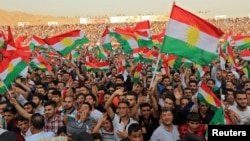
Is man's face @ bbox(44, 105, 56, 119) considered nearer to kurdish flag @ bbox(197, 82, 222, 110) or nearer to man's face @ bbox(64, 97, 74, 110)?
man's face @ bbox(64, 97, 74, 110)

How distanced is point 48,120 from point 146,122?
1.34 metres

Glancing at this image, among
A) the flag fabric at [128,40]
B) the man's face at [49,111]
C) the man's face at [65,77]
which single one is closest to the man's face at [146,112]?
the man's face at [49,111]

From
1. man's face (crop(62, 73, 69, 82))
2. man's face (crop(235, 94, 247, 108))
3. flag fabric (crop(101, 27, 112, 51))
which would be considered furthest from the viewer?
flag fabric (crop(101, 27, 112, 51))

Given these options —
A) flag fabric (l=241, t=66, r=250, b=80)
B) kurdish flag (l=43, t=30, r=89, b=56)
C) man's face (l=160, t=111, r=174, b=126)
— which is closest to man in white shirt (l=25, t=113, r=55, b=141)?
man's face (l=160, t=111, r=174, b=126)

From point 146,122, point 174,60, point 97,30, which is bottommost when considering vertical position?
point 146,122

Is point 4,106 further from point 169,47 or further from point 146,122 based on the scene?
point 169,47

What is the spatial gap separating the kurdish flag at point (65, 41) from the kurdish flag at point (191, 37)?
460 centimetres

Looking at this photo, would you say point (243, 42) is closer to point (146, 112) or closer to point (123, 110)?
point (146, 112)

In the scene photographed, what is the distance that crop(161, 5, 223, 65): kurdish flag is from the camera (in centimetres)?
638

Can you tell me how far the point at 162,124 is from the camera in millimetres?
5387

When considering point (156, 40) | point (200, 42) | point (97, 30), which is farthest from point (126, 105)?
point (97, 30)

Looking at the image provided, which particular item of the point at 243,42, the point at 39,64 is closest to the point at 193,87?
the point at 243,42

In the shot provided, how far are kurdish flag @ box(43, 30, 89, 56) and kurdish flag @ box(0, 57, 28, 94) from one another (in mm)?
2446

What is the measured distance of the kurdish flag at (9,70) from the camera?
296 inches
